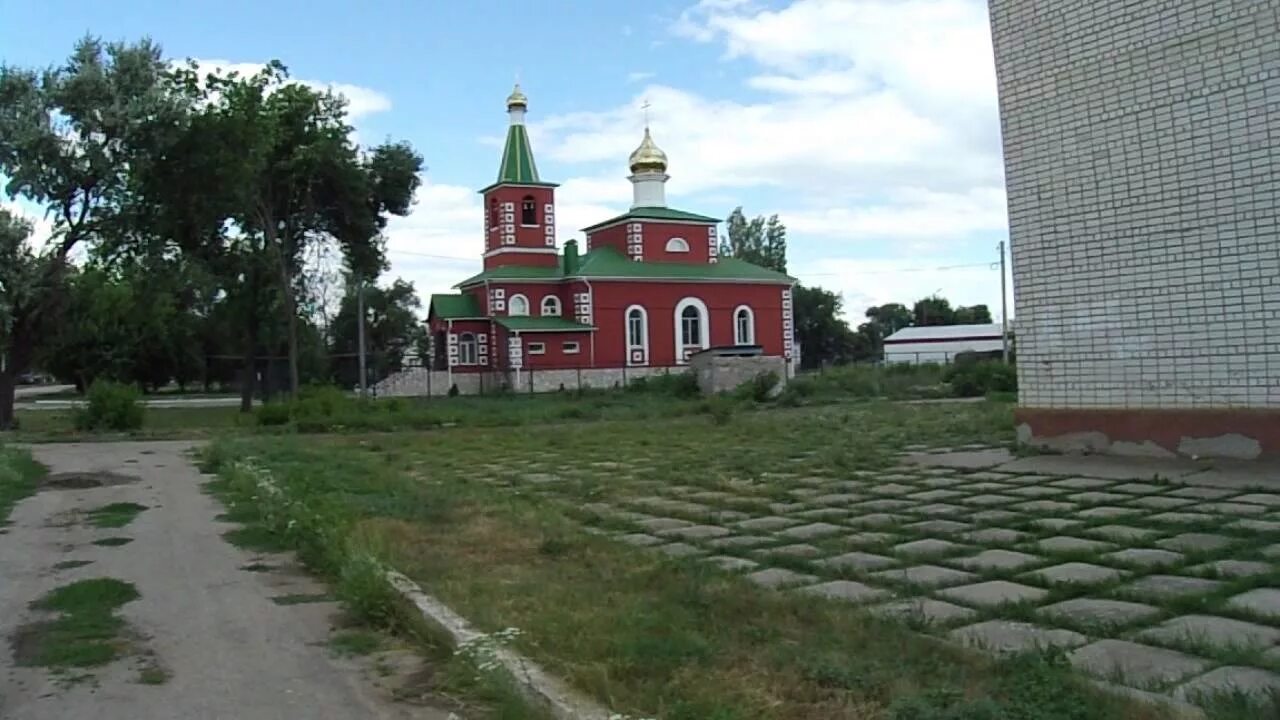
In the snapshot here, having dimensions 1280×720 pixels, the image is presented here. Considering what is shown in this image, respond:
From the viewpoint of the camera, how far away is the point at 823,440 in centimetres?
1545

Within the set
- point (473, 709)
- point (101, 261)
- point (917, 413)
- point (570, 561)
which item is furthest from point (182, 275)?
point (473, 709)

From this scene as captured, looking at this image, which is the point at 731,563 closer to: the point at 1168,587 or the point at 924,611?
the point at 924,611

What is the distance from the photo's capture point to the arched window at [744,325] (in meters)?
51.6

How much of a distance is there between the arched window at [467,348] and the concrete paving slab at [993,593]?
4401 centimetres

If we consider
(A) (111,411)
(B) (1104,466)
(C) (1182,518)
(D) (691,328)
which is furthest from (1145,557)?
(D) (691,328)

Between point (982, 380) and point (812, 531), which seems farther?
point (982, 380)

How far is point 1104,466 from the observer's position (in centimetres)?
991

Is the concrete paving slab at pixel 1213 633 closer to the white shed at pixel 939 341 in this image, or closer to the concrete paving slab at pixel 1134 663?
the concrete paving slab at pixel 1134 663

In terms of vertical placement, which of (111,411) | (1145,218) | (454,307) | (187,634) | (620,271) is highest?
(620,271)

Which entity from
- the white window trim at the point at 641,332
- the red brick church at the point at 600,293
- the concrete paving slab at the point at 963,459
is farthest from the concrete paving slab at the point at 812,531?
the white window trim at the point at 641,332

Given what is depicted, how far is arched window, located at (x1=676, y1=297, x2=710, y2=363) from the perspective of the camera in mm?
50250

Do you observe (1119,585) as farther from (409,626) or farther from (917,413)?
(917,413)

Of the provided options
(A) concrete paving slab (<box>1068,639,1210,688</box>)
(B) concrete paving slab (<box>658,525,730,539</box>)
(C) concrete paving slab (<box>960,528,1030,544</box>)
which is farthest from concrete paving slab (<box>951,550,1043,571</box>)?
(B) concrete paving slab (<box>658,525,730,539</box>)

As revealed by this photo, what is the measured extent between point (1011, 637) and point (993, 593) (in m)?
0.81
